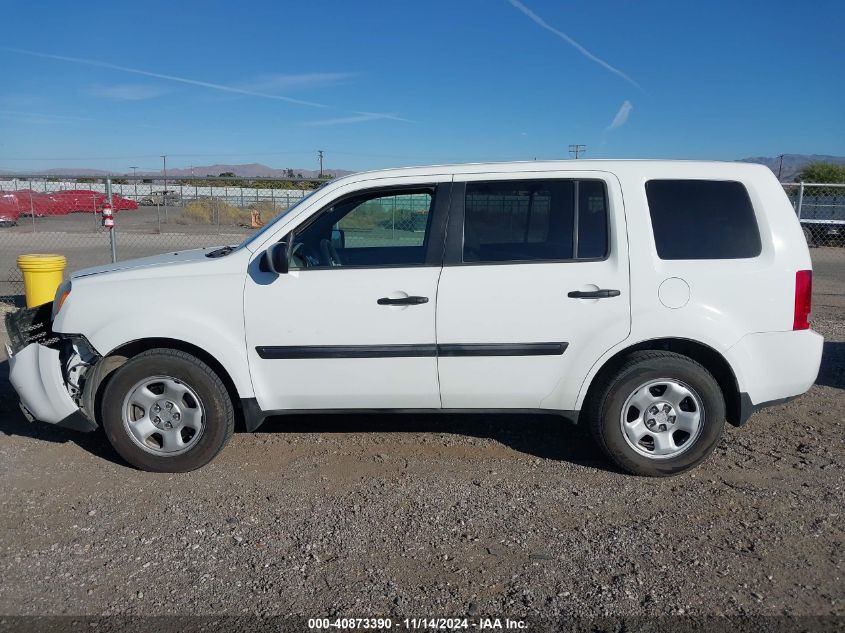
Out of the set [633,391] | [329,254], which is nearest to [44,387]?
[329,254]

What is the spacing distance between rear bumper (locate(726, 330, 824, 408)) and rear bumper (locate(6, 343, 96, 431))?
4038 millimetres

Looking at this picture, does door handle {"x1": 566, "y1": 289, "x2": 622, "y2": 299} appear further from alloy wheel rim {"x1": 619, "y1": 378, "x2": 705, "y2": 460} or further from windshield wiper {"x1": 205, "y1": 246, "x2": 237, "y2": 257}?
windshield wiper {"x1": 205, "y1": 246, "x2": 237, "y2": 257}

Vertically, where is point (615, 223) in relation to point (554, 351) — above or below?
above

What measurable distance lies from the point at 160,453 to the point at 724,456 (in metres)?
3.65

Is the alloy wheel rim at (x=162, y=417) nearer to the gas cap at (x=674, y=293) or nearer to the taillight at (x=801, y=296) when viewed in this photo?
the gas cap at (x=674, y=293)

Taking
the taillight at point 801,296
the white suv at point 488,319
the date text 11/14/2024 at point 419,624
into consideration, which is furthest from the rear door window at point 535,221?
the date text 11/14/2024 at point 419,624

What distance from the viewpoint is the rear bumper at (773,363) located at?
427 centimetres

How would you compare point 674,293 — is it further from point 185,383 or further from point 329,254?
point 185,383

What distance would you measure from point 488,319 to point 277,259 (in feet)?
4.26

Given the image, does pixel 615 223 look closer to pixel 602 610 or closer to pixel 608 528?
pixel 608 528

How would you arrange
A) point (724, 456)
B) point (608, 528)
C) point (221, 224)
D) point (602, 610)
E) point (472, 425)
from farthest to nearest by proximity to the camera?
point (221, 224) < point (472, 425) < point (724, 456) < point (608, 528) < point (602, 610)

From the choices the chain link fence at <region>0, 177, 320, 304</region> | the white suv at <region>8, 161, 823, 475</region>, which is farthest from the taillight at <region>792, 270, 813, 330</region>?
the chain link fence at <region>0, 177, 320, 304</region>

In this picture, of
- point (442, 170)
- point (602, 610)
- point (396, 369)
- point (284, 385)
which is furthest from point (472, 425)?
point (602, 610)

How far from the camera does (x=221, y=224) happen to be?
2122 centimetres
